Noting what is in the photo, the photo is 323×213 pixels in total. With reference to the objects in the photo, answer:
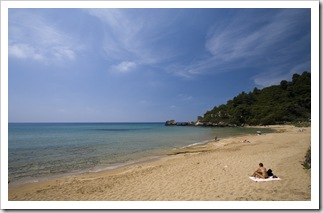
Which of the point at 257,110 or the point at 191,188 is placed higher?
the point at 257,110

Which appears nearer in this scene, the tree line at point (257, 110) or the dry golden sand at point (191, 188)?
the dry golden sand at point (191, 188)

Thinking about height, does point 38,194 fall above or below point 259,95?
below

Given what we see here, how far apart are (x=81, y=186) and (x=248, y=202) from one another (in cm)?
439

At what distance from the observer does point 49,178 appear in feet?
22.4

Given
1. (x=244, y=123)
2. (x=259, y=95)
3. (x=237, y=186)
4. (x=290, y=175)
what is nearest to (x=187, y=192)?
(x=237, y=186)

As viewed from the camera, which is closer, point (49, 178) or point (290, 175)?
point (290, 175)

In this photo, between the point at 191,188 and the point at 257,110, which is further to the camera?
the point at 257,110

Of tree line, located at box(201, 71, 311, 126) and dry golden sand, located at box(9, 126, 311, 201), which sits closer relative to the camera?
dry golden sand, located at box(9, 126, 311, 201)

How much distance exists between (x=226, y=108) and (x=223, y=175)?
210 feet

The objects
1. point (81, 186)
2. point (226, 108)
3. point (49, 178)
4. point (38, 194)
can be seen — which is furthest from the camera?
point (226, 108)

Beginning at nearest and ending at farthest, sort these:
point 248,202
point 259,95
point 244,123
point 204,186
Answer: point 248,202
point 204,186
point 259,95
point 244,123

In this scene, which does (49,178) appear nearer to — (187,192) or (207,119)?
(187,192)

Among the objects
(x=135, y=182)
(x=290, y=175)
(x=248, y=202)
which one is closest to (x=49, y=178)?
(x=135, y=182)

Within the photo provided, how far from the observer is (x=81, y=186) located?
17.9 ft
